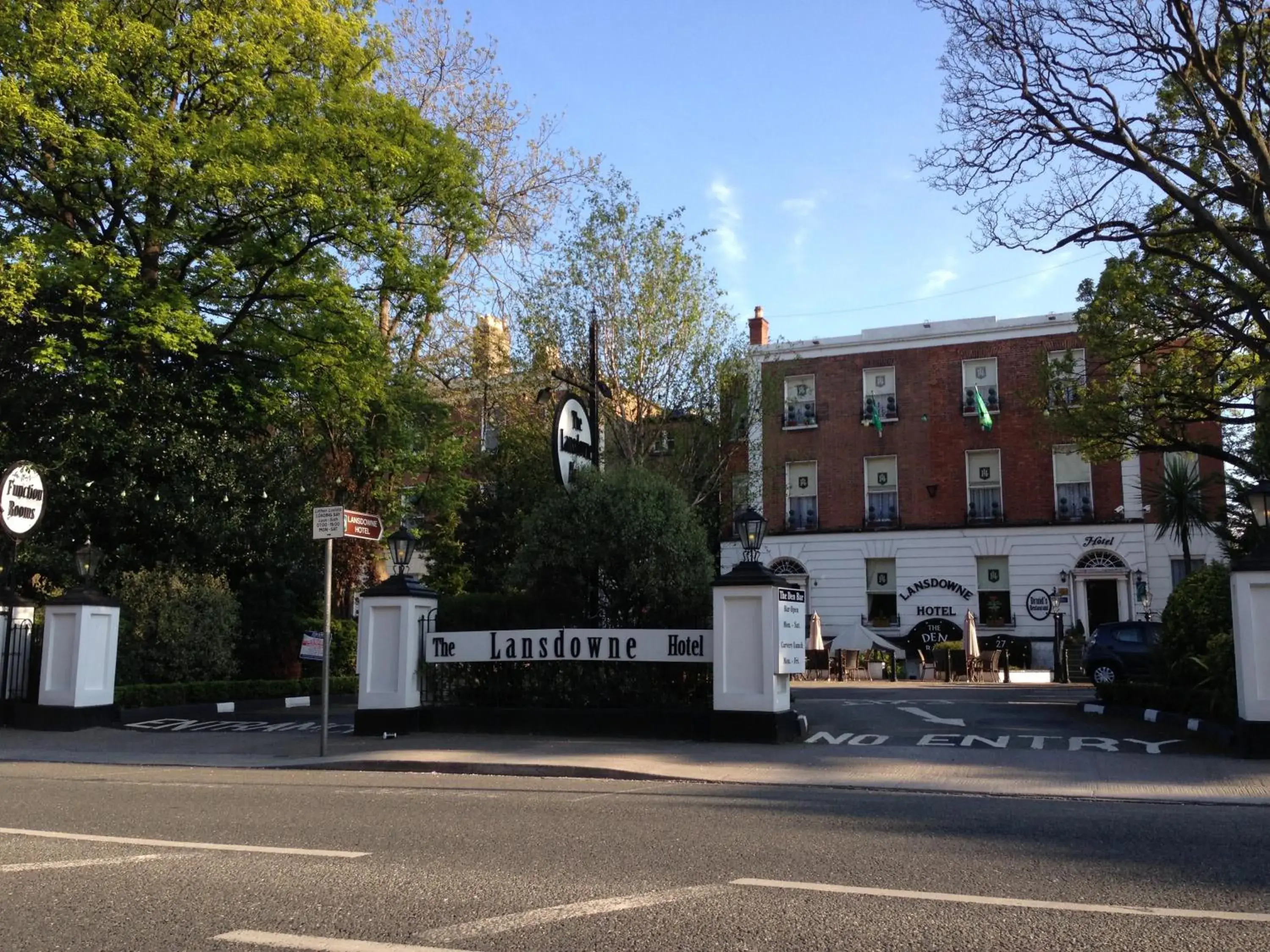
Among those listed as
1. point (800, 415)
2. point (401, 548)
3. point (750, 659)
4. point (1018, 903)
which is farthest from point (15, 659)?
point (800, 415)

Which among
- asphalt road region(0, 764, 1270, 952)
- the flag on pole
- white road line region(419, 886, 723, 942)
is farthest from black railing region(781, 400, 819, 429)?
white road line region(419, 886, 723, 942)

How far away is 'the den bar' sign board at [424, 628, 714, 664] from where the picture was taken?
13812mm

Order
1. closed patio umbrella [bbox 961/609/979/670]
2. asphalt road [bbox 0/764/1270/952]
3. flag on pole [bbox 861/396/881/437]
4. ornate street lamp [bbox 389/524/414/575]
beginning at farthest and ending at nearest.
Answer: flag on pole [bbox 861/396/881/437], closed patio umbrella [bbox 961/609/979/670], ornate street lamp [bbox 389/524/414/575], asphalt road [bbox 0/764/1270/952]

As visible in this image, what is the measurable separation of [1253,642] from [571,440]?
371 inches

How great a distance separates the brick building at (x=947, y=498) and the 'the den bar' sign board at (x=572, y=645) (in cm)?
2017

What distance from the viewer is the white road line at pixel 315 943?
4418mm

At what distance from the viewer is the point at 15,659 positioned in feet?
55.1

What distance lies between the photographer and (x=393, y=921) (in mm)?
4891

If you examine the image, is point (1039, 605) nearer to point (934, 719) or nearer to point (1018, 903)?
point (934, 719)

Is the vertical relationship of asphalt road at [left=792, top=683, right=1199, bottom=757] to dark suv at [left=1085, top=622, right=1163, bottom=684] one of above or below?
below

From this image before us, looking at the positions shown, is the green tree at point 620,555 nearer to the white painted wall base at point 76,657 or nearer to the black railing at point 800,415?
the white painted wall base at point 76,657

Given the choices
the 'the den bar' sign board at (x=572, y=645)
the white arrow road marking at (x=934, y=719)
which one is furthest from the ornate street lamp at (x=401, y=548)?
the white arrow road marking at (x=934, y=719)

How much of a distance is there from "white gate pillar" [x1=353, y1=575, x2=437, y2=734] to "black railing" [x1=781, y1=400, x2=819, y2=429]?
26.4 meters

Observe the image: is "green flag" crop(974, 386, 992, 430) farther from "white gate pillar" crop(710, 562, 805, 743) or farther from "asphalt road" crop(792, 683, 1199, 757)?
"white gate pillar" crop(710, 562, 805, 743)
